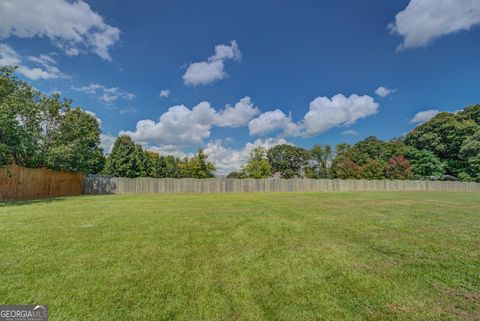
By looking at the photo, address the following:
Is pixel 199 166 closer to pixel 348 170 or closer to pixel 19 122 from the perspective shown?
pixel 19 122

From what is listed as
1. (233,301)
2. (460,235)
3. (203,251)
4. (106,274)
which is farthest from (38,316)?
(460,235)

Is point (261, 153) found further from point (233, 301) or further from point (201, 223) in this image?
point (233, 301)

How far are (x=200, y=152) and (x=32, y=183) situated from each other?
1805cm

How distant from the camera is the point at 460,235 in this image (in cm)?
560

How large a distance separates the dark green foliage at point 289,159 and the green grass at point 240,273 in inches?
1915

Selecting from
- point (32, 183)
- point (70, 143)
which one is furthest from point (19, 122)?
point (70, 143)

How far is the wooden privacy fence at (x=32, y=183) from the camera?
1406cm

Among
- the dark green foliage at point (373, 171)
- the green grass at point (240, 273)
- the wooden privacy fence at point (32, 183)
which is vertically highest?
the dark green foliage at point (373, 171)

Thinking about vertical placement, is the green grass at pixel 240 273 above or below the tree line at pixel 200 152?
below

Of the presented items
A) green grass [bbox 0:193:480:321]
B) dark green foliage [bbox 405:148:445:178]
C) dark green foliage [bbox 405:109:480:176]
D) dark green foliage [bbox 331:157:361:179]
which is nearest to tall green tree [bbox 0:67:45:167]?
green grass [bbox 0:193:480:321]

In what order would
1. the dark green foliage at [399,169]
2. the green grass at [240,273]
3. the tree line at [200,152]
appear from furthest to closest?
1. the dark green foliage at [399,169]
2. the tree line at [200,152]
3. the green grass at [240,273]

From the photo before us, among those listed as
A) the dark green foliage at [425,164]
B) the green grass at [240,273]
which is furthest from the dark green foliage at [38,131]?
the dark green foliage at [425,164]

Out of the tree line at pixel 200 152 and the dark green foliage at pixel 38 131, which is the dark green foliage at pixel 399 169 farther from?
the dark green foliage at pixel 38 131

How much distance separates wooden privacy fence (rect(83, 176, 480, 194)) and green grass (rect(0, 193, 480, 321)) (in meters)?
18.5
